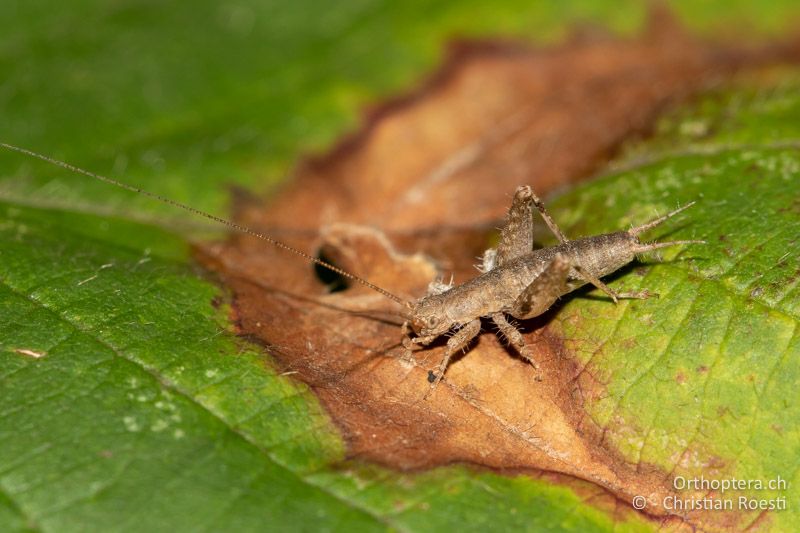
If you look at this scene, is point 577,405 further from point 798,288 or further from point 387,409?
point 798,288

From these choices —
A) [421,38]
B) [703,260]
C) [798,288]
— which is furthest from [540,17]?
[798,288]

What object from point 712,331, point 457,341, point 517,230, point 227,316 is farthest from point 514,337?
point 227,316

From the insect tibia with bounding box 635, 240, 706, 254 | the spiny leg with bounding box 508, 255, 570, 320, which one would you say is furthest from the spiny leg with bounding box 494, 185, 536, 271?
the insect tibia with bounding box 635, 240, 706, 254

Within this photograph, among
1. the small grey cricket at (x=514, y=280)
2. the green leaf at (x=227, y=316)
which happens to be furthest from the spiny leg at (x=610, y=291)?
the green leaf at (x=227, y=316)

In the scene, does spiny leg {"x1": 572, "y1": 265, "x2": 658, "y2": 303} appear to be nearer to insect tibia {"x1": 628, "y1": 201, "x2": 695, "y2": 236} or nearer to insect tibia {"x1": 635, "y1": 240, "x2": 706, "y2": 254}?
insect tibia {"x1": 635, "y1": 240, "x2": 706, "y2": 254}

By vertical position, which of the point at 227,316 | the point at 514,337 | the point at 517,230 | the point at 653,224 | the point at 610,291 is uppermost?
the point at 653,224

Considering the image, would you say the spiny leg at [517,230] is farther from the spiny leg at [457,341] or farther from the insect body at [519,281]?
the spiny leg at [457,341]

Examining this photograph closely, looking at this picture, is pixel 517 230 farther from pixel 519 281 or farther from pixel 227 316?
pixel 227 316
